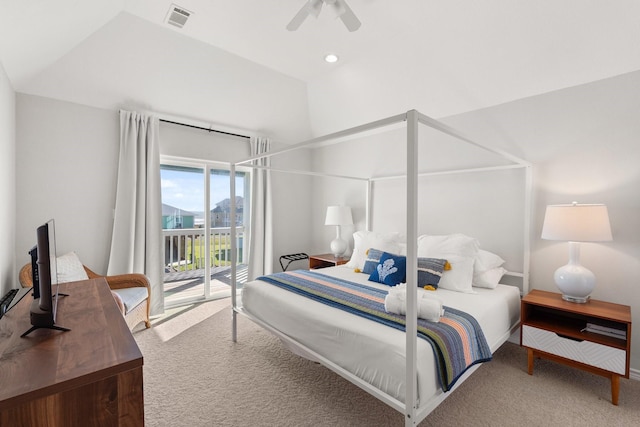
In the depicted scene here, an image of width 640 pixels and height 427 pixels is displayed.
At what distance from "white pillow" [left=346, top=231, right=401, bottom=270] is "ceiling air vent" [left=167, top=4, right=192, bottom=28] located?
2.77 meters

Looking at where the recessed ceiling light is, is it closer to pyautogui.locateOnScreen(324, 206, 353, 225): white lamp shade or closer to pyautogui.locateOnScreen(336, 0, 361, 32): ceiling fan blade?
pyautogui.locateOnScreen(336, 0, 361, 32): ceiling fan blade

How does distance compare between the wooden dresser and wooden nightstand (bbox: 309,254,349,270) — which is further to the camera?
wooden nightstand (bbox: 309,254,349,270)

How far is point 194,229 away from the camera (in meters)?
3.95

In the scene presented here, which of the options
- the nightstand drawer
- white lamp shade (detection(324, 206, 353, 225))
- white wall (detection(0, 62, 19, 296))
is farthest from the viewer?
white lamp shade (detection(324, 206, 353, 225))

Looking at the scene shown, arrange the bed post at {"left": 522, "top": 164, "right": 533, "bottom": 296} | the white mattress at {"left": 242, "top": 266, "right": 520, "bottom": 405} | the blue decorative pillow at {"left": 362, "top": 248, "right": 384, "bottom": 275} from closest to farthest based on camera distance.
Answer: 1. the white mattress at {"left": 242, "top": 266, "right": 520, "bottom": 405}
2. the bed post at {"left": 522, "top": 164, "right": 533, "bottom": 296}
3. the blue decorative pillow at {"left": 362, "top": 248, "right": 384, "bottom": 275}

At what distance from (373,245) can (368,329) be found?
1.67 metres

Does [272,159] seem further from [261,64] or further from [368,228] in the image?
[368,228]

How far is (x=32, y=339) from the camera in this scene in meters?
1.18

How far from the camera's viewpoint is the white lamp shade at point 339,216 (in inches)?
157

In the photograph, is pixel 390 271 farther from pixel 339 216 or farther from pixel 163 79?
pixel 163 79

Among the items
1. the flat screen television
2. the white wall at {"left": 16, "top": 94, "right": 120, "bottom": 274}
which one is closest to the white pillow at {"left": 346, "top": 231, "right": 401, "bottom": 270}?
the flat screen television

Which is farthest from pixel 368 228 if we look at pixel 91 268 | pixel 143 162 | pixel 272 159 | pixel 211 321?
pixel 91 268

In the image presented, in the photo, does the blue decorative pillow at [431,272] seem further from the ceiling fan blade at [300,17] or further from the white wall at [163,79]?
the white wall at [163,79]

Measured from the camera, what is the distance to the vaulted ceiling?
207 centimetres
